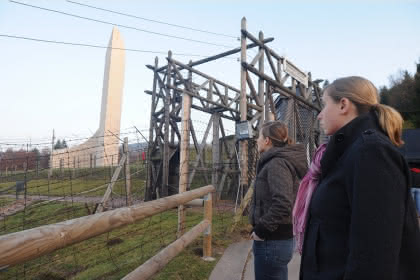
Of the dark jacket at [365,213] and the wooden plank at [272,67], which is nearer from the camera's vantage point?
the dark jacket at [365,213]

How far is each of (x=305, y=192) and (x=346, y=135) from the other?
0.49 metres

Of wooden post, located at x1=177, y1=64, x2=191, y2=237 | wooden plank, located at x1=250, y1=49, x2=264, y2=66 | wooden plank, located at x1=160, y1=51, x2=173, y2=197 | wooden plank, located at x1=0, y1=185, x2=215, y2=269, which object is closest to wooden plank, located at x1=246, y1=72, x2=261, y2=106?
wooden plank, located at x1=250, y1=49, x2=264, y2=66

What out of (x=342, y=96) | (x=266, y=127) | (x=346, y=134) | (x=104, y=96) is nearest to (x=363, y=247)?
(x=346, y=134)

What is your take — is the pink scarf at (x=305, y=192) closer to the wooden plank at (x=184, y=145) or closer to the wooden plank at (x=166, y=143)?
the wooden plank at (x=184, y=145)

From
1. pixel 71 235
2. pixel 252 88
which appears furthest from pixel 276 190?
pixel 252 88

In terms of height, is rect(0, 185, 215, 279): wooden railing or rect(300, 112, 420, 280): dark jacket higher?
rect(300, 112, 420, 280): dark jacket

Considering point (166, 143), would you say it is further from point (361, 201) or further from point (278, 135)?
point (361, 201)

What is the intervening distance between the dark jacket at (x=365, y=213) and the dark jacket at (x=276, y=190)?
86cm

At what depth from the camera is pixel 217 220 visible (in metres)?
6.38

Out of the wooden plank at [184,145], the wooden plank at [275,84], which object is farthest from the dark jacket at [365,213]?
the wooden plank at [275,84]

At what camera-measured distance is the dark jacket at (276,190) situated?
2068 millimetres

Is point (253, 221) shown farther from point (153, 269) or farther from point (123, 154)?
point (123, 154)

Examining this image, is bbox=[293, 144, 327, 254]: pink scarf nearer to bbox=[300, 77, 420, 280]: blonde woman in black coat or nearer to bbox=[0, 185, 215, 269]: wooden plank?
bbox=[300, 77, 420, 280]: blonde woman in black coat

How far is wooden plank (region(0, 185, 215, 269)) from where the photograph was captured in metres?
1.09
